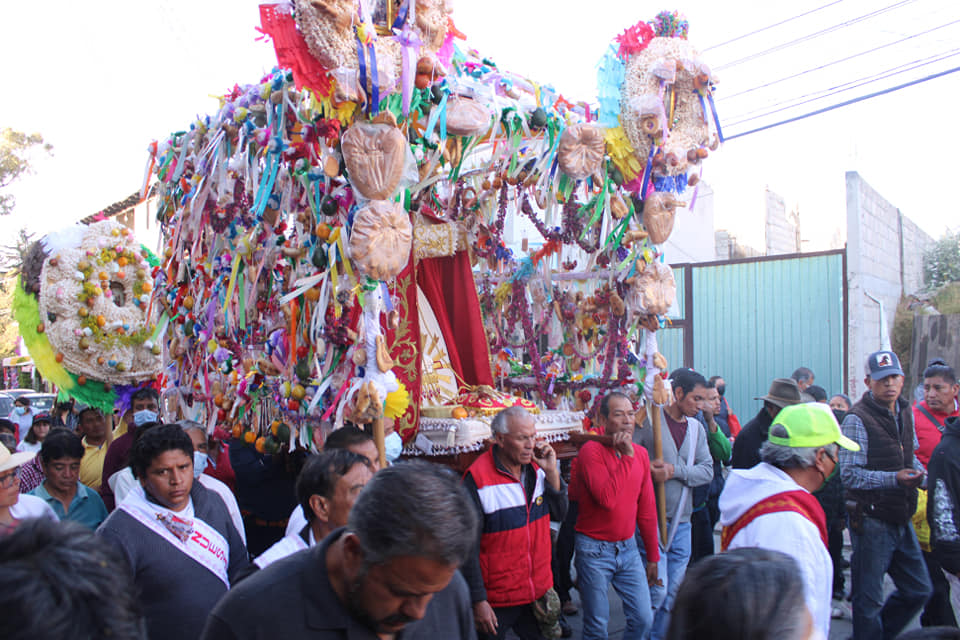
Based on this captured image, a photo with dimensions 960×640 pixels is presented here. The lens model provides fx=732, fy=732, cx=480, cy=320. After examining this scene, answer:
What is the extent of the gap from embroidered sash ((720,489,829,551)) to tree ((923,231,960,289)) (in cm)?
1310

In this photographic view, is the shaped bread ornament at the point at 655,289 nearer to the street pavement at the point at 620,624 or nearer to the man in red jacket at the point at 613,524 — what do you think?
the man in red jacket at the point at 613,524

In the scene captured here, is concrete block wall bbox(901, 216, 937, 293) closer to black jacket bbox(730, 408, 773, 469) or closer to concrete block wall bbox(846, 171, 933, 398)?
concrete block wall bbox(846, 171, 933, 398)

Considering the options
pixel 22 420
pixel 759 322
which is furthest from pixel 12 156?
pixel 759 322

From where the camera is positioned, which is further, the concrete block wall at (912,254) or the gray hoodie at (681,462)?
the concrete block wall at (912,254)

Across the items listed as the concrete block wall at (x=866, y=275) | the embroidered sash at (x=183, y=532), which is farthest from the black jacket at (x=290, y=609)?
the concrete block wall at (x=866, y=275)

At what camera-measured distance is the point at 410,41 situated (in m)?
3.53

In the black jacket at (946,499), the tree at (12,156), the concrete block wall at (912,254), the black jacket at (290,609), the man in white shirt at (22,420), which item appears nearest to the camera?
the black jacket at (290,609)

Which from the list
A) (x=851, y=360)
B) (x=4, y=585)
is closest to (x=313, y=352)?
(x=4, y=585)

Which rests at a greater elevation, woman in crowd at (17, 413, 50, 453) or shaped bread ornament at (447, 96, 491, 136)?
shaped bread ornament at (447, 96, 491, 136)

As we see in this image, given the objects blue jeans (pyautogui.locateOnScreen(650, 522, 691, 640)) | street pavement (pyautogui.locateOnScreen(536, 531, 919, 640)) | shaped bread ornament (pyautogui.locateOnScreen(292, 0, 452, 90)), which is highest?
shaped bread ornament (pyautogui.locateOnScreen(292, 0, 452, 90))

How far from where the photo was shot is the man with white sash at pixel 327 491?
2.15 meters

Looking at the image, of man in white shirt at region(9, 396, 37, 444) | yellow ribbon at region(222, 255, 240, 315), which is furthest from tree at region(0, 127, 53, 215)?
yellow ribbon at region(222, 255, 240, 315)

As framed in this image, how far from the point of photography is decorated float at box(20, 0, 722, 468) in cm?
341

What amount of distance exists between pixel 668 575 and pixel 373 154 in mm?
2913
